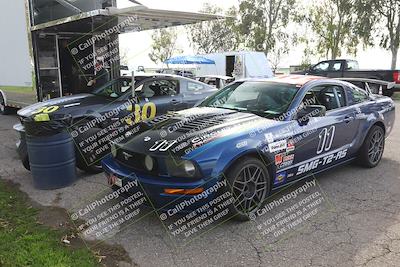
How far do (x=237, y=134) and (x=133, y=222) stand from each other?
1447 millimetres

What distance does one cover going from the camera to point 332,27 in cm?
2783

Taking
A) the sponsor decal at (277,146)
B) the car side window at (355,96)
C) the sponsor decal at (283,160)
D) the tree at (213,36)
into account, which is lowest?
the sponsor decal at (283,160)

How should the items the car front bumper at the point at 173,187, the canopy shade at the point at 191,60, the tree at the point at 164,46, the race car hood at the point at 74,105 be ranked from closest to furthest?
the car front bumper at the point at 173,187, the race car hood at the point at 74,105, the canopy shade at the point at 191,60, the tree at the point at 164,46

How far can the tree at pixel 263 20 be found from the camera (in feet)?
99.9

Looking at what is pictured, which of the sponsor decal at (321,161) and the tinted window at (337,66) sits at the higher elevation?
the tinted window at (337,66)

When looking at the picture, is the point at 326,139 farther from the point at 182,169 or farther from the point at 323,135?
the point at 182,169

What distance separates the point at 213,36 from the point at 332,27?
13066mm

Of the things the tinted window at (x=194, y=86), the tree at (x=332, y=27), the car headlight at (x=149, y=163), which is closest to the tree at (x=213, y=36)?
the tree at (x=332, y=27)

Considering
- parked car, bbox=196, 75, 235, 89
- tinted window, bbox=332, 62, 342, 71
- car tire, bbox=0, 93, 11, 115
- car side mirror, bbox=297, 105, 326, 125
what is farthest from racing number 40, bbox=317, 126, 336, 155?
tinted window, bbox=332, 62, 342, 71

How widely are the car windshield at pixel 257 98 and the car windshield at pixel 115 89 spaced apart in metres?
2.59

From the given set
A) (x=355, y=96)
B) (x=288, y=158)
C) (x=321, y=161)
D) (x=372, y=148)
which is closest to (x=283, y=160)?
(x=288, y=158)

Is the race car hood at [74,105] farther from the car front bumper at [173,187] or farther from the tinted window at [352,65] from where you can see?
the tinted window at [352,65]

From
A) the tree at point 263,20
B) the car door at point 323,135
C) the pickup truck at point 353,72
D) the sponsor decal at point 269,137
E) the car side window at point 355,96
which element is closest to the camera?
the sponsor decal at point 269,137

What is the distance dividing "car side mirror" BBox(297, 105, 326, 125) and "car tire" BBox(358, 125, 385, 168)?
1542 mm
